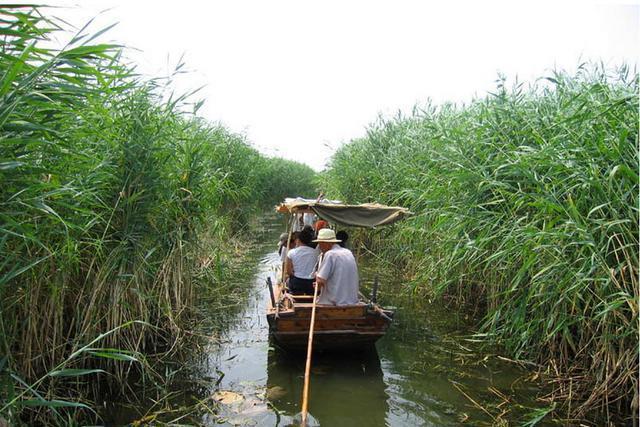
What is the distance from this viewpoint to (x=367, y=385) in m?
5.12

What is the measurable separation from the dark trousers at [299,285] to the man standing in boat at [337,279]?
3.10 ft

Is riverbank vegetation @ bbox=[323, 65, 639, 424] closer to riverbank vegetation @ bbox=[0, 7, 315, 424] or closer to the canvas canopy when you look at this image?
the canvas canopy

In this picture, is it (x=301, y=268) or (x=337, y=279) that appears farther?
(x=301, y=268)

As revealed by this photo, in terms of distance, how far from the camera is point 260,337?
6621 millimetres

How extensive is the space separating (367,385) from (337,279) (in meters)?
1.27

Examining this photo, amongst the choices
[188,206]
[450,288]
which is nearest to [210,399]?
[188,206]

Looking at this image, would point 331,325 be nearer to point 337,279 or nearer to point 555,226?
point 337,279

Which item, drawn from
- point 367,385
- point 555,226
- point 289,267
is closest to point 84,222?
point 289,267

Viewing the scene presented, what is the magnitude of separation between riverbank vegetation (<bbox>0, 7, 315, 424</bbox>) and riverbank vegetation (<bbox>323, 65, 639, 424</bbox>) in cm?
369

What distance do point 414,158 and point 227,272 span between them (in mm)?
4645

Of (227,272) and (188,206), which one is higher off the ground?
(188,206)

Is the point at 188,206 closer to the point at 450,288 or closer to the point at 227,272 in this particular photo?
the point at 227,272

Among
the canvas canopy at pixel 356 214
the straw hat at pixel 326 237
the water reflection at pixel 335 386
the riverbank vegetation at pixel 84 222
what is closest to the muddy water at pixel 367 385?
the water reflection at pixel 335 386

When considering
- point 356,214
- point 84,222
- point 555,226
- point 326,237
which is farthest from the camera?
point 356,214
